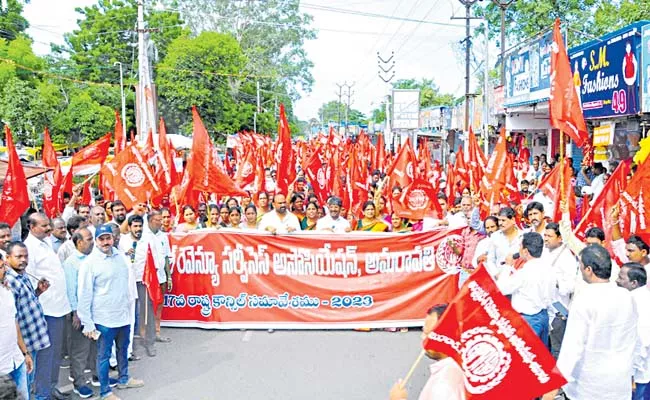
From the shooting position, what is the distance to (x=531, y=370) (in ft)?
11.7

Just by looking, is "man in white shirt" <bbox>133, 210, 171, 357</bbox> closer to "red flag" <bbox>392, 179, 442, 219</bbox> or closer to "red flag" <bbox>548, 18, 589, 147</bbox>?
"red flag" <bbox>392, 179, 442, 219</bbox>

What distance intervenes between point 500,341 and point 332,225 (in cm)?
531

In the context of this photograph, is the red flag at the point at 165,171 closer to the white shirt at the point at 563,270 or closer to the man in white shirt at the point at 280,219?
the man in white shirt at the point at 280,219

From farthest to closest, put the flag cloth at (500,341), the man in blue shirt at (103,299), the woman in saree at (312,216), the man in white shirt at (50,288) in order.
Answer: the woman in saree at (312,216)
the man in blue shirt at (103,299)
the man in white shirt at (50,288)
the flag cloth at (500,341)

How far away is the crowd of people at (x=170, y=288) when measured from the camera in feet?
14.2

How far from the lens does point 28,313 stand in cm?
515

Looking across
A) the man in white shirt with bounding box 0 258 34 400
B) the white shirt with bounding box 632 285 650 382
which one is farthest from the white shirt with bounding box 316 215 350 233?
the man in white shirt with bounding box 0 258 34 400

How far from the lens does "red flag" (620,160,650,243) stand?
6633mm

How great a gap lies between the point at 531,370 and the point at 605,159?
45.6 feet

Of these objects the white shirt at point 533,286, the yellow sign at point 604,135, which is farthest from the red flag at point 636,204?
the yellow sign at point 604,135

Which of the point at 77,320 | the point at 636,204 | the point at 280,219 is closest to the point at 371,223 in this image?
the point at 280,219

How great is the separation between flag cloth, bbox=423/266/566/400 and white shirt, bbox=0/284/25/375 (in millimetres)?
2920

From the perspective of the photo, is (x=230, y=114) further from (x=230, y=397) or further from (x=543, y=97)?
(x=230, y=397)

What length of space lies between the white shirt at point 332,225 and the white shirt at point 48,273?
3.53m
